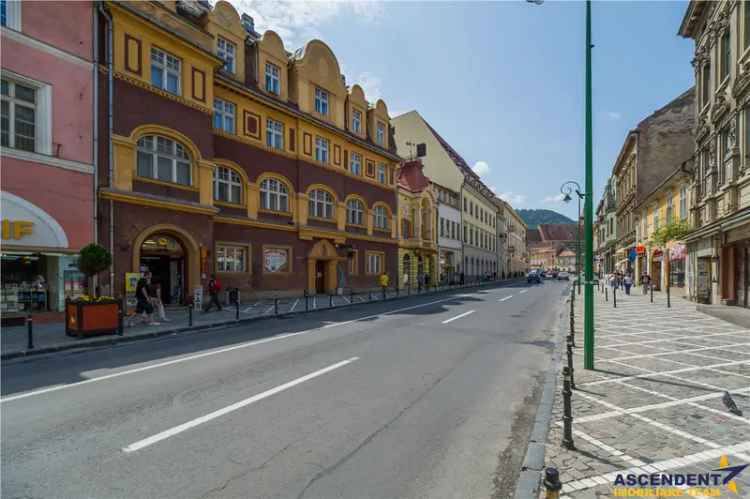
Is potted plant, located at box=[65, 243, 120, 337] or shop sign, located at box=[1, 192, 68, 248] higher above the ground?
shop sign, located at box=[1, 192, 68, 248]

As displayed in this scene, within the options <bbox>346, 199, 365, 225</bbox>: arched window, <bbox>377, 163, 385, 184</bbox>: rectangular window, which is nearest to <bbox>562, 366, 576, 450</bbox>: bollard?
<bbox>346, 199, 365, 225</bbox>: arched window

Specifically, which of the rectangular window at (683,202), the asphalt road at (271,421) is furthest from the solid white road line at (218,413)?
the rectangular window at (683,202)

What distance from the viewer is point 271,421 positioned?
16.5 ft

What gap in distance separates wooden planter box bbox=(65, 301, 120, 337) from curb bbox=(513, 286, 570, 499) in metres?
11.4

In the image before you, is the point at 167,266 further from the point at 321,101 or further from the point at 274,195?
the point at 321,101

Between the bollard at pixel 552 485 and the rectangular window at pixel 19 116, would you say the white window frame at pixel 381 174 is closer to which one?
the rectangular window at pixel 19 116

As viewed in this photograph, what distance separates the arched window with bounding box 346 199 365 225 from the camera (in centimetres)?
3017

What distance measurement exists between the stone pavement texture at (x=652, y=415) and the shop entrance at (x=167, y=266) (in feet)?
53.3

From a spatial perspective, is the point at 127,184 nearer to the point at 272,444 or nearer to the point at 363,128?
the point at 272,444

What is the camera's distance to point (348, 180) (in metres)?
29.9

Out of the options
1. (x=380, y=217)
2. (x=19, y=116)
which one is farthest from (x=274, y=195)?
(x=19, y=116)

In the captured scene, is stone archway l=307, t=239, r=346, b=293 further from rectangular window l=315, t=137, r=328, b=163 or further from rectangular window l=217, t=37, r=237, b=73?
rectangular window l=217, t=37, r=237, b=73

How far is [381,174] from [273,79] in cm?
1239

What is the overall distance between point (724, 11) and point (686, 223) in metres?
10.5
